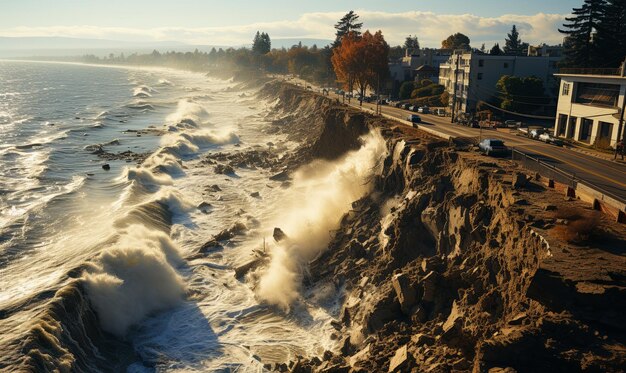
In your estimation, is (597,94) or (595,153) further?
(597,94)

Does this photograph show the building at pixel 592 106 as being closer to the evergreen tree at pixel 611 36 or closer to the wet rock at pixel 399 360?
the evergreen tree at pixel 611 36

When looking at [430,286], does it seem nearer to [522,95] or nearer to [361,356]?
[361,356]

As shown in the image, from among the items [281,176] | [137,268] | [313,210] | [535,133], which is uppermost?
[535,133]

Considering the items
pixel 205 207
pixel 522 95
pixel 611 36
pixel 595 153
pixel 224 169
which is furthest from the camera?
pixel 522 95

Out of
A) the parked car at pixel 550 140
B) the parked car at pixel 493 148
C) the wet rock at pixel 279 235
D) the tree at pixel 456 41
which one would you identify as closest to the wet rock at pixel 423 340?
the wet rock at pixel 279 235

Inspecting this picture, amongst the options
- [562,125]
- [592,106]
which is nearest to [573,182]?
[592,106]

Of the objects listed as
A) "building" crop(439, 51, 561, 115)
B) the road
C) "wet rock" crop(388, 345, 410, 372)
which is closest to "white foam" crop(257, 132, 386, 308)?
the road
